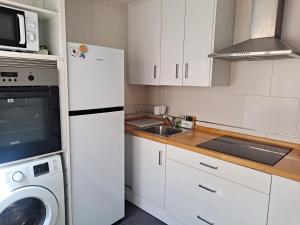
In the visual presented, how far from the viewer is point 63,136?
1608 mm

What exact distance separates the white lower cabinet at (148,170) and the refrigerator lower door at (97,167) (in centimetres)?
26

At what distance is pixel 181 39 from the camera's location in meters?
2.07

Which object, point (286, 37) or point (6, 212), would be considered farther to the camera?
point (286, 37)

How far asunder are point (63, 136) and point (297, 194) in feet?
5.24

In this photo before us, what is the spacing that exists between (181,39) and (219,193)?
142 cm

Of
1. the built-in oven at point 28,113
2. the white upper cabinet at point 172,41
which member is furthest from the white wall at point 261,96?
the built-in oven at point 28,113

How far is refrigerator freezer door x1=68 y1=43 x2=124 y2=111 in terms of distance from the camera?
5.25 ft

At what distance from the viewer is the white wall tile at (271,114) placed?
5.84 feet

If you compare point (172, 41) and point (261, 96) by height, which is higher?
point (172, 41)

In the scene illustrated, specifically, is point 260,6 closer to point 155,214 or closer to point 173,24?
point 173,24

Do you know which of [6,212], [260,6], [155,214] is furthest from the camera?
[155,214]

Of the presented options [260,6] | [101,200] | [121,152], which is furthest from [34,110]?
[260,6]

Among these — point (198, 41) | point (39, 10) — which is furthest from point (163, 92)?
point (39, 10)

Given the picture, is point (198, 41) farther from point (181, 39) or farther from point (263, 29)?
point (263, 29)
